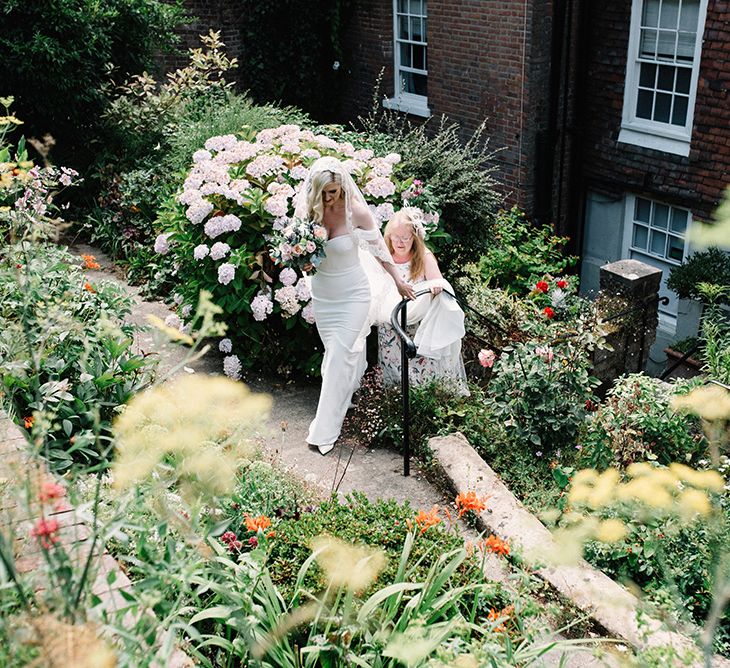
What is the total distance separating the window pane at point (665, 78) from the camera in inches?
380

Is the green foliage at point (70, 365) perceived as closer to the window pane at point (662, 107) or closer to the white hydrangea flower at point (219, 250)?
the white hydrangea flower at point (219, 250)

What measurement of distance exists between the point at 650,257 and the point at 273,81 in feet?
23.2

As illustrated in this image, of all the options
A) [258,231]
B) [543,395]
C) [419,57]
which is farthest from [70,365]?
[419,57]

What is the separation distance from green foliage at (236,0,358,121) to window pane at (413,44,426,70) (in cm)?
164

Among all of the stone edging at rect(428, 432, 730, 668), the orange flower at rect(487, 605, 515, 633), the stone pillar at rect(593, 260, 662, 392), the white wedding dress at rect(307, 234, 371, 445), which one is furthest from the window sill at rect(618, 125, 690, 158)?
the orange flower at rect(487, 605, 515, 633)

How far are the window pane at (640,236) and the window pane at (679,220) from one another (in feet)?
1.42

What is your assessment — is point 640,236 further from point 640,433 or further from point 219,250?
point 219,250

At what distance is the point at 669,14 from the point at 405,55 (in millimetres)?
4739

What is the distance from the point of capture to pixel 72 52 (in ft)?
33.1

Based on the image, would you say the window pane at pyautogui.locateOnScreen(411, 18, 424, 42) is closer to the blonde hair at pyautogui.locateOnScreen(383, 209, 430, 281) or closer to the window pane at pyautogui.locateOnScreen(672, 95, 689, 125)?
the window pane at pyautogui.locateOnScreen(672, 95, 689, 125)

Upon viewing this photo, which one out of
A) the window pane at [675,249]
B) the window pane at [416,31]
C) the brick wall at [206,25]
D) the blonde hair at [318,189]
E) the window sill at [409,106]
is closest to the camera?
the blonde hair at [318,189]

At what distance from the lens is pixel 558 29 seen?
10414 mm

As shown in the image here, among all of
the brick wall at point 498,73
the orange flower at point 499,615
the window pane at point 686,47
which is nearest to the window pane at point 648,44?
the window pane at point 686,47

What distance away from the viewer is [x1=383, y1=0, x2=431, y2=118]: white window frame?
12898mm
